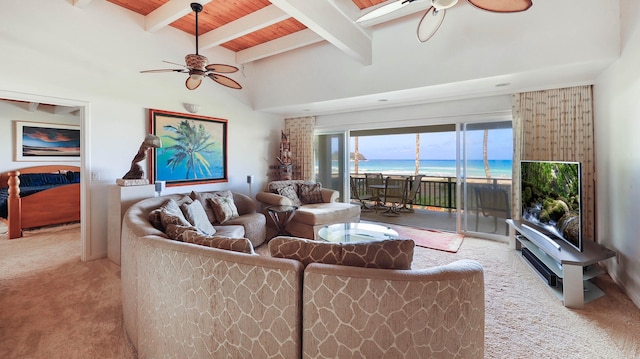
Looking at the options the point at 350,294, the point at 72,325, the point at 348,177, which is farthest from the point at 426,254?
the point at 72,325

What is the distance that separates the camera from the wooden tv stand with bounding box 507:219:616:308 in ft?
7.61

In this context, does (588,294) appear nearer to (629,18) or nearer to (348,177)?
(629,18)

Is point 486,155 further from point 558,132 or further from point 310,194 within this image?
point 310,194

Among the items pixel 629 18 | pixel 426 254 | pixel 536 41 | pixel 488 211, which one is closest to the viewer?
pixel 629 18

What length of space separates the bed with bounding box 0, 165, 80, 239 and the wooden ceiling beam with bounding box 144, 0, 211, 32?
325 centimetres

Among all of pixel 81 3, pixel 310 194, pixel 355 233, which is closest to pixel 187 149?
pixel 81 3

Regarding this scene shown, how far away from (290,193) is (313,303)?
3.73 meters

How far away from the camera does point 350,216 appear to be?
4.60m

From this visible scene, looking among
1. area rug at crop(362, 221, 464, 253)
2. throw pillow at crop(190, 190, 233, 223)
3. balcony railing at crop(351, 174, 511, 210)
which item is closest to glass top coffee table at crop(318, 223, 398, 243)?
area rug at crop(362, 221, 464, 253)

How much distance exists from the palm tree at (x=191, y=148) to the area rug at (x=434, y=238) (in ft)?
11.2

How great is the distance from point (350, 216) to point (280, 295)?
Result: 3458 millimetres

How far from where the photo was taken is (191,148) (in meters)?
4.44

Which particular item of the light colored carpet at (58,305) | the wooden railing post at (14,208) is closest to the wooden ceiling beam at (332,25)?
the light colored carpet at (58,305)

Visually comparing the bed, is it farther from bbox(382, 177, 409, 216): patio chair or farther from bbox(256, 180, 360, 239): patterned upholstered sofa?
bbox(382, 177, 409, 216): patio chair
